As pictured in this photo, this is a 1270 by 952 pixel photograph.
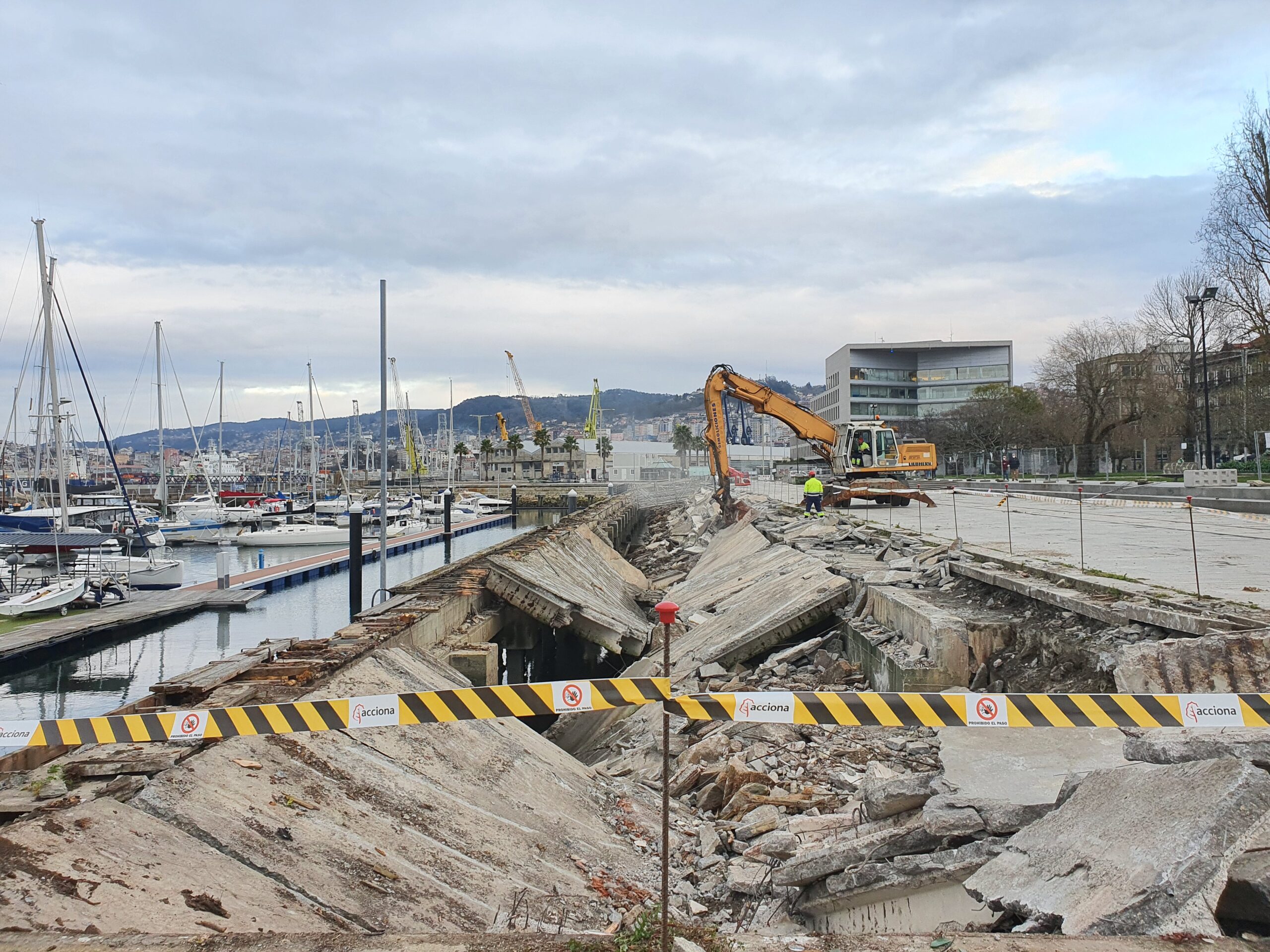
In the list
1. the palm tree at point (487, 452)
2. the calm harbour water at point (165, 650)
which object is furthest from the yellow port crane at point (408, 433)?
the calm harbour water at point (165, 650)

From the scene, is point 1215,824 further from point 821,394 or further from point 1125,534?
point 821,394

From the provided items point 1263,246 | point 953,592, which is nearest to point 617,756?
point 953,592

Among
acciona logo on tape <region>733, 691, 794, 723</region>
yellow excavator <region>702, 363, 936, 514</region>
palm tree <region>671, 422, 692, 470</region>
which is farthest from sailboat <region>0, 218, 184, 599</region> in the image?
palm tree <region>671, 422, 692, 470</region>

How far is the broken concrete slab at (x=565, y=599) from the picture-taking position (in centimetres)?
1447

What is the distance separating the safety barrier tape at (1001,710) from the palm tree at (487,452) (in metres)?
114

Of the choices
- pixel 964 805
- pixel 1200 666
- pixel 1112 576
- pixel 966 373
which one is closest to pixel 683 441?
pixel 966 373

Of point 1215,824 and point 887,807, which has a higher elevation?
point 1215,824

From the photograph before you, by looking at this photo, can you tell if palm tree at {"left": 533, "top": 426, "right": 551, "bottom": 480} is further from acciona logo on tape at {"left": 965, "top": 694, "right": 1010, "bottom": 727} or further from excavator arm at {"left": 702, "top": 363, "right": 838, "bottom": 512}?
acciona logo on tape at {"left": 965, "top": 694, "right": 1010, "bottom": 727}

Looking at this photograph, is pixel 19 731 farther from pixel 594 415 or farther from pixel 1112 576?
pixel 594 415

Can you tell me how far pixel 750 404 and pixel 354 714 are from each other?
945 inches

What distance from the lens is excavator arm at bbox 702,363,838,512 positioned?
86.6 feet

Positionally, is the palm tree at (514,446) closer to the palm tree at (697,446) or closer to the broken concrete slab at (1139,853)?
the palm tree at (697,446)

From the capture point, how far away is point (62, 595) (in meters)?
22.4

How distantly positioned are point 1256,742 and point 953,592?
677 cm
